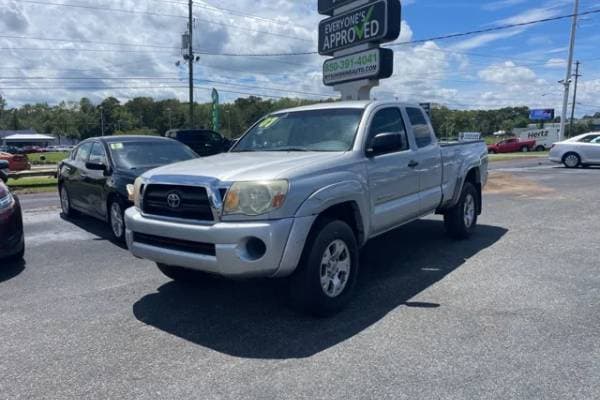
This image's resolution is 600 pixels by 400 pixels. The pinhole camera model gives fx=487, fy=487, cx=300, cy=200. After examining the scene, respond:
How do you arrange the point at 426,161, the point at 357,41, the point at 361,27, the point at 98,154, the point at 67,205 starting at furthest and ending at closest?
the point at 357,41 → the point at 361,27 → the point at 67,205 → the point at 98,154 → the point at 426,161

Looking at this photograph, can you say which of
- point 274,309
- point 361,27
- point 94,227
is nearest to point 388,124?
point 274,309

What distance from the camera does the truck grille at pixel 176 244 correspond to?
3822mm

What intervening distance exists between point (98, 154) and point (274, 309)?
4871mm

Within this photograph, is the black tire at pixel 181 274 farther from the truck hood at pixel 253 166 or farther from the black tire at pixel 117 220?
the black tire at pixel 117 220

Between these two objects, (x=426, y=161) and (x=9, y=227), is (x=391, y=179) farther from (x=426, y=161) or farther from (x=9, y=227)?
(x=9, y=227)

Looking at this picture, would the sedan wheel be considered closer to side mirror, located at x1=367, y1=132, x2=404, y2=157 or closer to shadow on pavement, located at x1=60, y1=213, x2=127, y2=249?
shadow on pavement, located at x1=60, y1=213, x2=127, y2=249

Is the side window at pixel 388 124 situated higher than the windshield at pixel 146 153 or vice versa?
the side window at pixel 388 124

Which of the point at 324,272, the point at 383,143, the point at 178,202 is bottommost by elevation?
the point at 324,272

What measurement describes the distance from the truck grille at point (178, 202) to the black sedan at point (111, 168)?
2555mm

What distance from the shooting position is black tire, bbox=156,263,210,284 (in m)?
4.97

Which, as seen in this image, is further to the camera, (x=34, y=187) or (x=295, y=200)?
(x=34, y=187)

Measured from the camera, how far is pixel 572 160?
835 inches

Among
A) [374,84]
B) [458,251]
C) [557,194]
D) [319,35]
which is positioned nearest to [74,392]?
[458,251]

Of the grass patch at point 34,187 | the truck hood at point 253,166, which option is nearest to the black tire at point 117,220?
the truck hood at point 253,166
